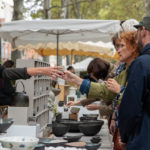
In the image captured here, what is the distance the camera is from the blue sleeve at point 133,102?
8.61ft

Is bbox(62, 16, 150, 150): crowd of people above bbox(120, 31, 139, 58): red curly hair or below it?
below

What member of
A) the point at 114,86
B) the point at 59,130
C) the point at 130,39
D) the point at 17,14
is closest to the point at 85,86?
the point at 114,86

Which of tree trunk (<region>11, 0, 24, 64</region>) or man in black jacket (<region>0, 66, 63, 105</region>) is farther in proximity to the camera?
tree trunk (<region>11, 0, 24, 64</region>)

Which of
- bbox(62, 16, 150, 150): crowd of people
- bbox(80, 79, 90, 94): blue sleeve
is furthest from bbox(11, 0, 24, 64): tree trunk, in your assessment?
bbox(62, 16, 150, 150): crowd of people

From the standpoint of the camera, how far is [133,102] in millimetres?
2645

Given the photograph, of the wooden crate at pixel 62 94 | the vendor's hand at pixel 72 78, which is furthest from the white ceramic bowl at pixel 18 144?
the wooden crate at pixel 62 94

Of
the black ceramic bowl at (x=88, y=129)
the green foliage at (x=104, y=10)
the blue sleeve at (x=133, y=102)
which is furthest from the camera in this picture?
the green foliage at (x=104, y=10)

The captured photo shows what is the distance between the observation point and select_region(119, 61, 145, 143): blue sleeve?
2.62m

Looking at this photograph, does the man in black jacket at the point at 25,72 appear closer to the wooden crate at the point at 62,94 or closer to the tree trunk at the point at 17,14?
→ the wooden crate at the point at 62,94

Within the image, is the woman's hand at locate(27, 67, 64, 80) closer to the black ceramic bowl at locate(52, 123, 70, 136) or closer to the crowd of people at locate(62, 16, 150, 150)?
the black ceramic bowl at locate(52, 123, 70, 136)

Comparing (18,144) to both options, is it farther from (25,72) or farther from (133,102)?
(25,72)

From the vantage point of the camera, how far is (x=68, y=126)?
420 centimetres

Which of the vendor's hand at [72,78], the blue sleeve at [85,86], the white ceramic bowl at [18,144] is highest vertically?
the vendor's hand at [72,78]

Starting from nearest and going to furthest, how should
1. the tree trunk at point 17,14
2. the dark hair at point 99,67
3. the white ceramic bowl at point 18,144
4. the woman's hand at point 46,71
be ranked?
the white ceramic bowl at point 18,144
the woman's hand at point 46,71
the dark hair at point 99,67
the tree trunk at point 17,14
